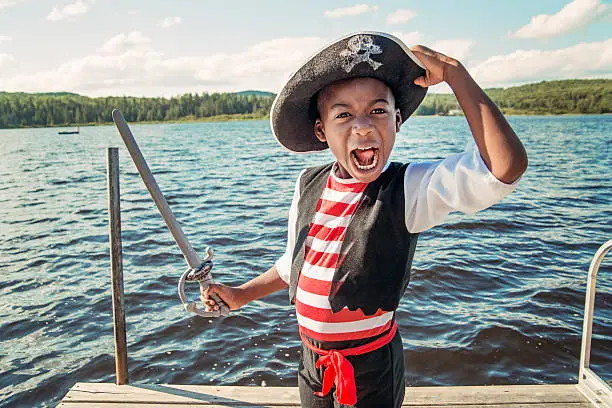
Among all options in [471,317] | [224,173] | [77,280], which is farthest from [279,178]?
[471,317]

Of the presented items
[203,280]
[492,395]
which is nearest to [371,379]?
[203,280]

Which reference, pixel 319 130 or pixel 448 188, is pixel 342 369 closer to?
pixel 448 188

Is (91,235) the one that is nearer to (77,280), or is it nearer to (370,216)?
(77,280)

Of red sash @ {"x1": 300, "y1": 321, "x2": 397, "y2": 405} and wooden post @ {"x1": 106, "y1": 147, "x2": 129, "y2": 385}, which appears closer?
red sash @ {"x1": 300, "y1": 321, "x2": 397, "y2": 405}

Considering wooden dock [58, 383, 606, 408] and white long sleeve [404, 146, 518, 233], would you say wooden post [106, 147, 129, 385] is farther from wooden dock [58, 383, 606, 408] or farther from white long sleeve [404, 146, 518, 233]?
white long sleeve [404, 146, 518, 233]

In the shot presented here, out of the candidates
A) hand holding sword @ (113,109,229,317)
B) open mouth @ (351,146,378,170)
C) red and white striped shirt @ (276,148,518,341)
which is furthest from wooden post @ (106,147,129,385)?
open mouth @ (351,146,378,170)

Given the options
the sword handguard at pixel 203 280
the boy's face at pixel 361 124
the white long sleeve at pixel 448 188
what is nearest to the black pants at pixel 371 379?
the sword handguard at pixel 203 280

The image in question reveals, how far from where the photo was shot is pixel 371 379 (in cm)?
199

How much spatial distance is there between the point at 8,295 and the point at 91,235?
140 inches

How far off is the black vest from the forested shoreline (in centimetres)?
11834

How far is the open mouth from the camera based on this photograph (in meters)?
1.81

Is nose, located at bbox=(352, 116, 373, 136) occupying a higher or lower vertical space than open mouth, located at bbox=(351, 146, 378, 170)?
higher

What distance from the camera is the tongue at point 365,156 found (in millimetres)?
1827

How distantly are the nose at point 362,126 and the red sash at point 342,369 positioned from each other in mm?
796
